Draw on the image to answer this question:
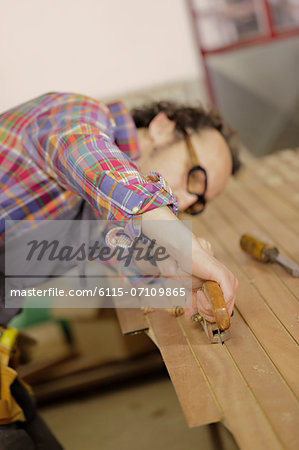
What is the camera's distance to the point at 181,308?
→ 5.41 feet

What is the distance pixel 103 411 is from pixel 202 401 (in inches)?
76.6

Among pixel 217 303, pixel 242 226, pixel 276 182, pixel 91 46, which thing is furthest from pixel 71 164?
pixel 91 46

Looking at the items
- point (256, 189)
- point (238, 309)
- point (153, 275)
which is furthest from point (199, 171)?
point (256, 189)

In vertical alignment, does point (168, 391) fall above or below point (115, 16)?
below

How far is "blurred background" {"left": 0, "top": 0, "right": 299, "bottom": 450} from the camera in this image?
299 centimetres

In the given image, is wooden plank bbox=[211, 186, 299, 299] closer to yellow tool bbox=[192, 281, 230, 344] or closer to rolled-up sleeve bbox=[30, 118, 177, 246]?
yellow tool bbox=[192, 281, 230, 344]

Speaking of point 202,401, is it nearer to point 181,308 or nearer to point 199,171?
point 181,308

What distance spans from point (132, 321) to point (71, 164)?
0.60 m

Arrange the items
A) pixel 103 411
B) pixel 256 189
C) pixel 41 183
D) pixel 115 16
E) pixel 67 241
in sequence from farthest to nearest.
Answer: pixel 115 16 < pixel 103 411 < pixel 256 189 < pixel 67 241 < pixel 41 183

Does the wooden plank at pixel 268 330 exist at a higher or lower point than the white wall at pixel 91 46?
lower

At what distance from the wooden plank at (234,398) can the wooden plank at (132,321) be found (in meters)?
0.21

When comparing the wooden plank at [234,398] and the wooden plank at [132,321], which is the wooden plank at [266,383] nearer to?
the wooden plank at [234,398]

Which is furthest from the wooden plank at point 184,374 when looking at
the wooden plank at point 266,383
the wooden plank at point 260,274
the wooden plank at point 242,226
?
the wooden plank at point 242,226

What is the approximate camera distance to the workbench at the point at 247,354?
115 centimetres
